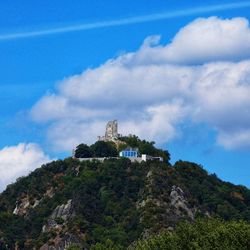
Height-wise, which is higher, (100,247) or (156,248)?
(100,247)

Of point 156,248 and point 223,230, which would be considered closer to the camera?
point 223,230

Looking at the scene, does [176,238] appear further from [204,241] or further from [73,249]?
[73,249]

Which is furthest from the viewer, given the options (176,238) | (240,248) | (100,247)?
(100,247)

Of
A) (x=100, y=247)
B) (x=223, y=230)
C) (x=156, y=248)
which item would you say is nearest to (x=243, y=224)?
(x=223, y=230)

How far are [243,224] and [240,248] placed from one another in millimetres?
5458

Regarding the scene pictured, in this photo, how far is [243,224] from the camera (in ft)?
393

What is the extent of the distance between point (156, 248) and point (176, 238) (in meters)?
4.82

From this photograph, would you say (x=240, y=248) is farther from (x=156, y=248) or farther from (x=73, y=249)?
(x=73, y=249)

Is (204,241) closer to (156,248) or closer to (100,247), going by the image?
(156,248)

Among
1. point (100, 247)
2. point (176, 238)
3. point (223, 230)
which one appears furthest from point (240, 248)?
point (100, 247)

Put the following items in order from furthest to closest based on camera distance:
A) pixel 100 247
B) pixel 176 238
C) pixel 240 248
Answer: pixel 100 247, pixel 176 238, pixel 240 248

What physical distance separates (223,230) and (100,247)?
52.7 m

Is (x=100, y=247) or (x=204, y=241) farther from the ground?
(x=100, y=247)

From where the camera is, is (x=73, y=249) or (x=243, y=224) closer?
(x=243, y=224)
